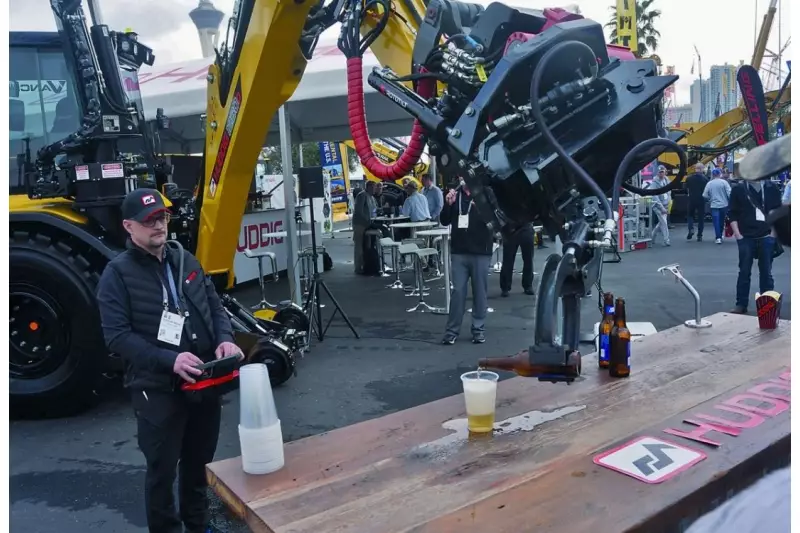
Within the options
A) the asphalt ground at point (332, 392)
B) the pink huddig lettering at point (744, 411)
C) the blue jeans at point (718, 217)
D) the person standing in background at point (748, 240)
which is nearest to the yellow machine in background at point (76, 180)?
the asphalt ground at point (332, 392)

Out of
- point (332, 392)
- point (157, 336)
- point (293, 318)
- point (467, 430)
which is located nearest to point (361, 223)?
point (293, 318)

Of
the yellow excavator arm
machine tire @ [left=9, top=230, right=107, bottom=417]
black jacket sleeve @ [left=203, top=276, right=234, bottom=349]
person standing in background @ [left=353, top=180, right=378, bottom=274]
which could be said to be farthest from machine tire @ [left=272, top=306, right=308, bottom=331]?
person standing in background @ [left=353, top=180, right=378, bottom=274]

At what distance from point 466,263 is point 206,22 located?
16.1ft

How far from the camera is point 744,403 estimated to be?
7.32 ft

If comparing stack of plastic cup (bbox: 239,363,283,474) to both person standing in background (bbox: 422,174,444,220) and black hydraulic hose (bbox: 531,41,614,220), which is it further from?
person standing in background (bbox: 422,174,444,220)

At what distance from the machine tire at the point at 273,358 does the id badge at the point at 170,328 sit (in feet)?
7.55

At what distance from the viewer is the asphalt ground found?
3.36 m

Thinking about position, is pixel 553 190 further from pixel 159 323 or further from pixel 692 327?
pixel 692 327

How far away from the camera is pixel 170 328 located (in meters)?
2.54

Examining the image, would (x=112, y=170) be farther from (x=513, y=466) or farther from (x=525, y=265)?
(x=525, y=265)

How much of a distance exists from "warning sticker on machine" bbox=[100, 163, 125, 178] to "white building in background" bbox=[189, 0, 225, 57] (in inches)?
45.9

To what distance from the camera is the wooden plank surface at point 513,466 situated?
1.53m

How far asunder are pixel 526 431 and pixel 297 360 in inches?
163

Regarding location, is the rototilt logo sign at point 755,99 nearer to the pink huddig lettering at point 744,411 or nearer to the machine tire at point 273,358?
the pink huddig lettering at point 744,411
